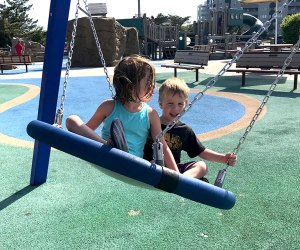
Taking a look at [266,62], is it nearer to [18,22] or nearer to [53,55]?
[53,55]

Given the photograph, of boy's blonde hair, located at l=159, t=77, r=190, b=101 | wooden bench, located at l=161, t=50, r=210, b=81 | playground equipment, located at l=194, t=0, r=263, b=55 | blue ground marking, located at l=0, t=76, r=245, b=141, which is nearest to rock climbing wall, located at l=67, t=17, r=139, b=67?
wooden bench, located at l=161, t=50, r=210, b=81

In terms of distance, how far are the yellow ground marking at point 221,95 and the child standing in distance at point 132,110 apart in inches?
109

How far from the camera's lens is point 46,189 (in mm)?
3338

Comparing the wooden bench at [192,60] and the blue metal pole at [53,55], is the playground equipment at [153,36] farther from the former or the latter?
the blue metal pole at [53,55]

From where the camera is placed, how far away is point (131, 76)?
2.04m

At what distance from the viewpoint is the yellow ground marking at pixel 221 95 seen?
16.3ft

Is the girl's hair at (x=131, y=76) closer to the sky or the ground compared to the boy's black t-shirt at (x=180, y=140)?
closer to the sky

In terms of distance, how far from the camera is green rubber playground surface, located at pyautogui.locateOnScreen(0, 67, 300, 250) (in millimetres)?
2439

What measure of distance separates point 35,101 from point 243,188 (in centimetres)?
618

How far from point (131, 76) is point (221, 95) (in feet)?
21.7

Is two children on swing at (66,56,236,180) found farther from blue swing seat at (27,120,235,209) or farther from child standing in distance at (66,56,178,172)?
blue swing seat at (27,120,235,209)

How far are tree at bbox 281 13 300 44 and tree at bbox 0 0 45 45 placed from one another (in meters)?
23.2

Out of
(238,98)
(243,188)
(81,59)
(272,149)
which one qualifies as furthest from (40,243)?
(81,59)


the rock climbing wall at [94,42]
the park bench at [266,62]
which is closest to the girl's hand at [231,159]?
the park bench at [266,62]
